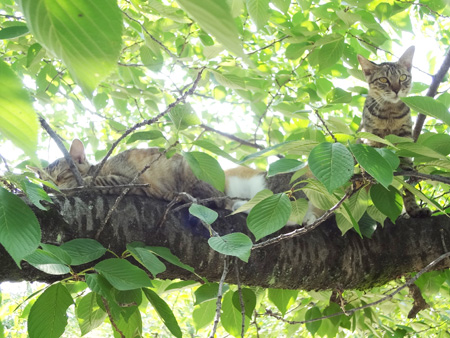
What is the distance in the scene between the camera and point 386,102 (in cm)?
348

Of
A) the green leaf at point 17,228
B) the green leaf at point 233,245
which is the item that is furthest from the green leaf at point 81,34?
the green leaf at point 233,245

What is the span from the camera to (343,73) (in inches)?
130

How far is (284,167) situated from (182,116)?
1.92 feet

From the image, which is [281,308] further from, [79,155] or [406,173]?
[79,155]

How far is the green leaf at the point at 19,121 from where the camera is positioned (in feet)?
1.29

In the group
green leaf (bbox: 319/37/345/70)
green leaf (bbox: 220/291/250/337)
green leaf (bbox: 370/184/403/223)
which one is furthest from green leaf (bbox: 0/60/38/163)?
green leaf (bbox: 319/37/345/70)

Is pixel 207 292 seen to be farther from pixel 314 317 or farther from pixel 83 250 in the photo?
pixel 314 317

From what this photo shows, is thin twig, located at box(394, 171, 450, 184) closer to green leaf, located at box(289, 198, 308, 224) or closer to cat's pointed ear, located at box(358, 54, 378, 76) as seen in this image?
green leaf, located at box(289, 198, 308, 224)

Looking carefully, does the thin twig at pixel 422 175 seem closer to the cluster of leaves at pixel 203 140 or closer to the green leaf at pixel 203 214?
the cluster of leaves at pixel 203 140

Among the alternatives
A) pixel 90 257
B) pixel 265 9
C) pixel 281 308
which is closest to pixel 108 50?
pixel 90 257

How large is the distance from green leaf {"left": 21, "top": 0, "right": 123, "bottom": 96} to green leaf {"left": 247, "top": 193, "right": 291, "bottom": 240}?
1.19 m

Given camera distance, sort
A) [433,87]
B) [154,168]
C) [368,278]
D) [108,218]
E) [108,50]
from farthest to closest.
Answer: [154,168]
[433,87]
[368,278]
[108,218]
[108,50]

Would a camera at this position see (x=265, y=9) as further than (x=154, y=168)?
No

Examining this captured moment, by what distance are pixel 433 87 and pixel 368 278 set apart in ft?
3.95
